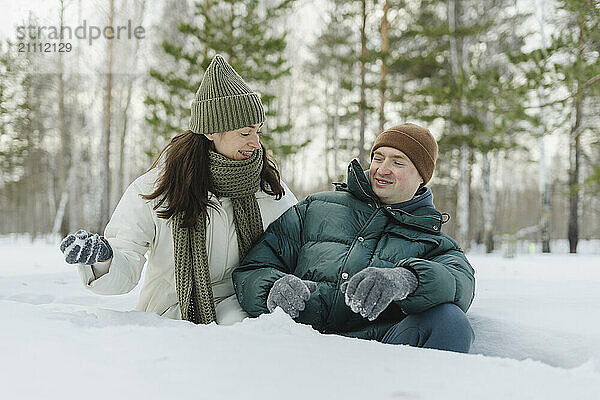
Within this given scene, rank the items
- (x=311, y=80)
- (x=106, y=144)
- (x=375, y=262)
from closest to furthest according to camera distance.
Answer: (x=375, y=262), (x=106, y=144), (x=311, y=80)

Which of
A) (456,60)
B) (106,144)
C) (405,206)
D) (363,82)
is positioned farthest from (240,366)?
(106,144)

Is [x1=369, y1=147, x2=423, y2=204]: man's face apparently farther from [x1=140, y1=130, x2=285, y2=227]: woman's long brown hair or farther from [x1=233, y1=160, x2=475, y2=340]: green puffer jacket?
[x1=140, y1=130, x2=285, y2=227]: woman's long brown hair

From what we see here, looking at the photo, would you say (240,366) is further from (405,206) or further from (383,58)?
(383,58)

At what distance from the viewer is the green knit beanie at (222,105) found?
2.42 meters

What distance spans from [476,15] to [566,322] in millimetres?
12656

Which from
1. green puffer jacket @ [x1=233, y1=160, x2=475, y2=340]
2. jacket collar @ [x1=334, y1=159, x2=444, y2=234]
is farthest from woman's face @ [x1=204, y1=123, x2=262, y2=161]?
jacket collar @ [x1=334, y1=159, x2=444, y2=234]

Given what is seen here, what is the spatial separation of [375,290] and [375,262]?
1.42 ft

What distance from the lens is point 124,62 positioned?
14953mm

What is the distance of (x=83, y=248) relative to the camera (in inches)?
79.6

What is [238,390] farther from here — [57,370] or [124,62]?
[124,62]

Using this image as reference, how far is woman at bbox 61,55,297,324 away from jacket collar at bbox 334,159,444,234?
1.49 feet

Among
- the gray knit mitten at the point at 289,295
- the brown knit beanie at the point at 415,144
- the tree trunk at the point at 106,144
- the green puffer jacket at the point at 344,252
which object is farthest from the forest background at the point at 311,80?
the gray knit mitten at the point at 289,295

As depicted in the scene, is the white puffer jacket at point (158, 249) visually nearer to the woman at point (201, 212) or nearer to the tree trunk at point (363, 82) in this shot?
the woman at point (201, 212)

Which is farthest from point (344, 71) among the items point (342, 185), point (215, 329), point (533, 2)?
point (215, 329)
